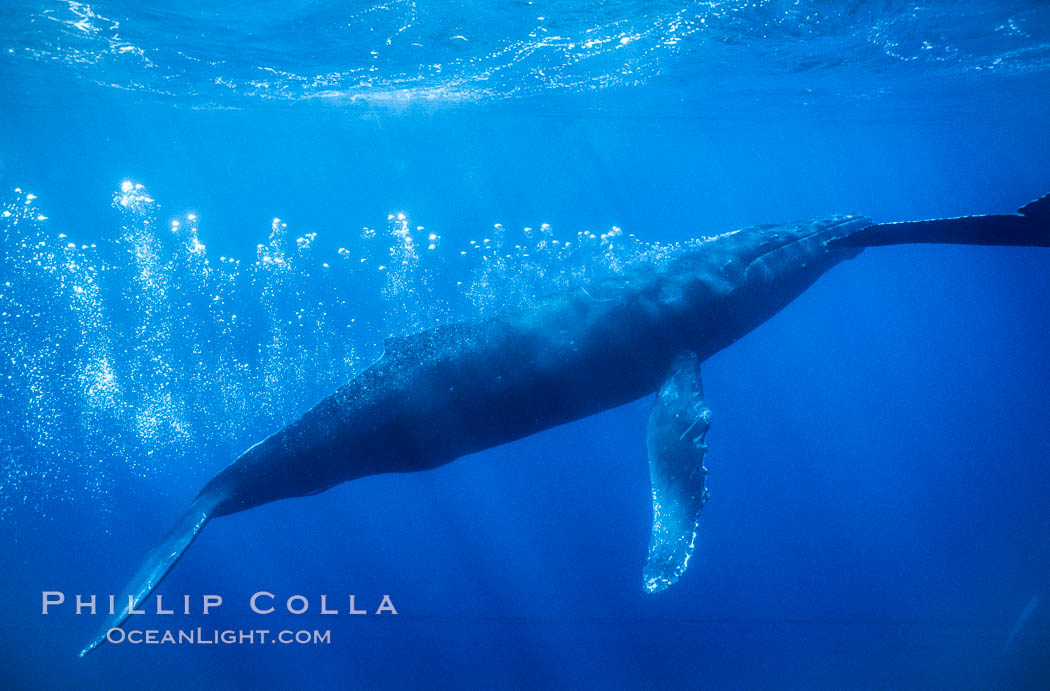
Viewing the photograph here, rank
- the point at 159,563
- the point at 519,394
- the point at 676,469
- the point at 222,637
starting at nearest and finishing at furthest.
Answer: the point at 159,563 → the point at 676,469 → the point at 519,394 → the point at 222,637

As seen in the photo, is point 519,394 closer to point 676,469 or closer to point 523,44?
point 676,469

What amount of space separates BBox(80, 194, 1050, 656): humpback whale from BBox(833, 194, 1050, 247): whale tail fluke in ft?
0.09

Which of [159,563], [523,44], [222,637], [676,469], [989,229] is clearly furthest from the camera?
[523,44]

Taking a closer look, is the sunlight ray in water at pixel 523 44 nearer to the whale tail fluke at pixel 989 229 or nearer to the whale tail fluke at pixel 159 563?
the whale tail fluke at pixel 989 229

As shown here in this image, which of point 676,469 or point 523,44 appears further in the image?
point 523,44

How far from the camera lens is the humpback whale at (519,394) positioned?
6.54 metres

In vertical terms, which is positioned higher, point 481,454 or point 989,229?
point 989,229

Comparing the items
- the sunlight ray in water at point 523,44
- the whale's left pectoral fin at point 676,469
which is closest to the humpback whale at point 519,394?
the whale's left pectoral fin at point 676,469

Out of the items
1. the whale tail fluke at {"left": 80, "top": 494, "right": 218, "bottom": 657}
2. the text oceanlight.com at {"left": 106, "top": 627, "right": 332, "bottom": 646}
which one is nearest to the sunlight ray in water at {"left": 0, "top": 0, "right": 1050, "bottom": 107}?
the whale tail fluke at {"left": 80, "top": 494, "right": 218, "bottom": 657}

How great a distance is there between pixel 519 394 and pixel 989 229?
186 inches

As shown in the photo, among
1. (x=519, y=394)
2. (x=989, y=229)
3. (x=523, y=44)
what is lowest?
(x=519, y=394)

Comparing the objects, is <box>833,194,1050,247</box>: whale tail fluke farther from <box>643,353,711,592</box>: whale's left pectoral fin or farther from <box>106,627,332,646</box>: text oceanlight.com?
<box>106,627,332,646</box>: text oceanlight.com

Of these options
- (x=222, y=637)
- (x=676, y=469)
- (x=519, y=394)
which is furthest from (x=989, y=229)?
(x=222, y=637)

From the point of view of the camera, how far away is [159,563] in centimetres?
630
